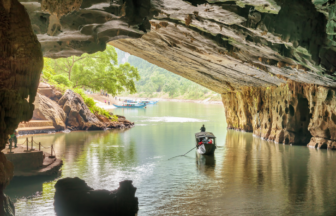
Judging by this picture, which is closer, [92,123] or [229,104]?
[92,123]

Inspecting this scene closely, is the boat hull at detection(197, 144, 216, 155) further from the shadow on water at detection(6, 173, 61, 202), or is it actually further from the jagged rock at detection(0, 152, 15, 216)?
the jagged rock at detection(0, 152, 15, 216)

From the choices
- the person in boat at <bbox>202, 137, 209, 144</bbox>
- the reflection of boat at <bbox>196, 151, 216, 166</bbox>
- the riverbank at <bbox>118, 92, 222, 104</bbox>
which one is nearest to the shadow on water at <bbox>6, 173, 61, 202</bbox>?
the reflection of boat at <bbox>196, 151, 216, 166</bbox>

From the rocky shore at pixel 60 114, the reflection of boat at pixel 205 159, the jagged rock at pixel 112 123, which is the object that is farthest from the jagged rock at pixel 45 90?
the reflection of boat at pixel 205 159

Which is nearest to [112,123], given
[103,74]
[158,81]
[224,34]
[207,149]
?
[103,74]

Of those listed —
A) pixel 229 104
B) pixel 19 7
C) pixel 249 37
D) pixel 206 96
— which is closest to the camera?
pixel 19 7

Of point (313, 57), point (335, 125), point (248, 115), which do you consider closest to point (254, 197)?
point (313, 57)

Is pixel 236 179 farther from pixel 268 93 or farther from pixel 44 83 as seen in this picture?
pixel 44 83

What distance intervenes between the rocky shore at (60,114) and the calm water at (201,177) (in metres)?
4.99

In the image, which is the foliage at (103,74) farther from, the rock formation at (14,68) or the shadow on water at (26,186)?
the rock formation at (14,68)

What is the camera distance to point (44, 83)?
33.7m

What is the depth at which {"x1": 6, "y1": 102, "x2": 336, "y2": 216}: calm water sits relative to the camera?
11156 mm

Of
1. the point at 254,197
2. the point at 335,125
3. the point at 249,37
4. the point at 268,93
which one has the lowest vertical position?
the point at 254,197

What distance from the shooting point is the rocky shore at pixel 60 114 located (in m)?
30.2

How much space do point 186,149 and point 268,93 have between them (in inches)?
375
